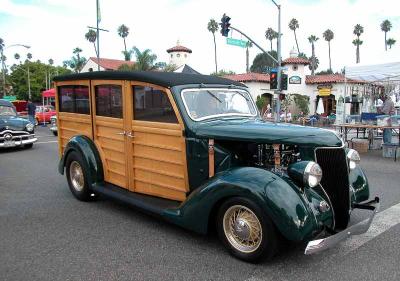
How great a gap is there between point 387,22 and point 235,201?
73.9m

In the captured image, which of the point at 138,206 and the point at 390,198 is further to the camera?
the point at 390,198

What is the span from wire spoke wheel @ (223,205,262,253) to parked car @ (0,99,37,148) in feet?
34.0

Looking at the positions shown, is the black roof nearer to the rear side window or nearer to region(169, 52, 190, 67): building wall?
the rear side window

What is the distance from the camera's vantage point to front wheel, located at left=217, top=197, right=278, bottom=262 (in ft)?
11.3

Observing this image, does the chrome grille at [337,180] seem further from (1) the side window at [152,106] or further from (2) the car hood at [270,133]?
(1) the side window at [152,106]

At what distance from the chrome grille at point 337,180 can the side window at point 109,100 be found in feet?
8.83

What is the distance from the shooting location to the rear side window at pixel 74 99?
19.0 ft

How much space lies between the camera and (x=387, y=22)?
66688 millimetres

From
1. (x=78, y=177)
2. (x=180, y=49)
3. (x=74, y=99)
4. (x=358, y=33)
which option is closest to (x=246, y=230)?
(x=78, y=177)

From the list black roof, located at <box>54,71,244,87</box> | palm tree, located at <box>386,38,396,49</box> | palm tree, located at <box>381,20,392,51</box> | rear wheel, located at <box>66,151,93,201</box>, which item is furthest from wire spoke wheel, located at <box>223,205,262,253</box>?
palm tree, located at <box>381,20,392,51</box>

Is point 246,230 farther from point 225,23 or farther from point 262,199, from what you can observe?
point 225,23

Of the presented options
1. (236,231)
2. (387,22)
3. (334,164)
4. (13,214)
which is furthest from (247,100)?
(387,22)

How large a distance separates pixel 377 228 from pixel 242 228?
2.01 metres

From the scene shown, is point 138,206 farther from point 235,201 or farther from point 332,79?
point 332,79
